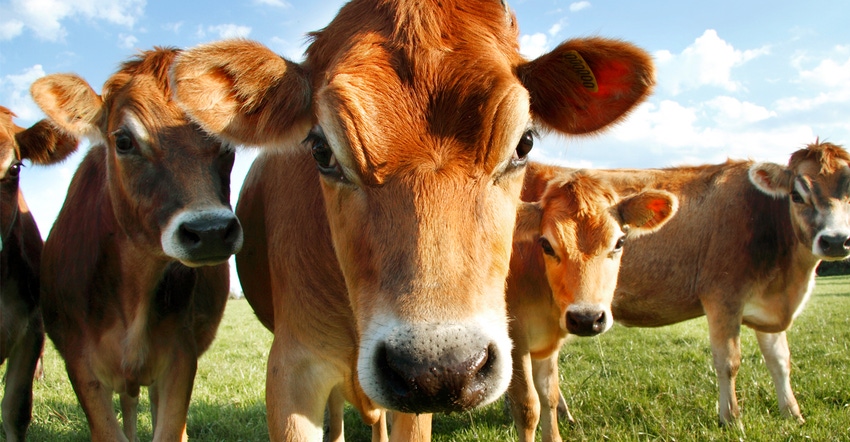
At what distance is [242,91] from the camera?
8.63 ft

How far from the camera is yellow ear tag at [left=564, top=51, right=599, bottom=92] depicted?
266 cm

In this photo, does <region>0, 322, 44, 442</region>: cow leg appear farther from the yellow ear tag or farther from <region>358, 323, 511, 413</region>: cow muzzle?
the yellow ear tag

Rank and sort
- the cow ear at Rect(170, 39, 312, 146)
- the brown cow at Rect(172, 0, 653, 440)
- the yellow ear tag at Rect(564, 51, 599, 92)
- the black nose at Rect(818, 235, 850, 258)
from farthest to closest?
1. the black nose at Rect(818, 235, 850, 258)
2. the yellow ear tag at Rect(564, 51, 599, 92)
3. the cow ear at Rect(170, 39, 312, 146)
4. the brown cow at Rect(172, 0, 653, 440)

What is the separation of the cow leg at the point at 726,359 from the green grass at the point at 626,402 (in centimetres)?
12

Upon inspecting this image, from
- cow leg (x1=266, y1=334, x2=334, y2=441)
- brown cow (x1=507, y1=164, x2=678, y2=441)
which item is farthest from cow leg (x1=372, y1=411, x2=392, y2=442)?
cow leg (x1=266, y1=334, x2=334, y2=441)

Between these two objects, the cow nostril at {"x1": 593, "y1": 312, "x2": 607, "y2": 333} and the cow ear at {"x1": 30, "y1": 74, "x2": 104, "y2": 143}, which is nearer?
the cow ear at {"x1": 30, "y1": 74, "x2": 104, "y2": 143}

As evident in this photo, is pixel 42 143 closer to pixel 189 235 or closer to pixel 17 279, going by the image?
pixel 17 279

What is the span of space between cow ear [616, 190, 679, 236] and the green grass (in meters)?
1.57

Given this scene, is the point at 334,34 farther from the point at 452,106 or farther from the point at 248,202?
the point at 248,202

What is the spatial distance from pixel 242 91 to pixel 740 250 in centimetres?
635

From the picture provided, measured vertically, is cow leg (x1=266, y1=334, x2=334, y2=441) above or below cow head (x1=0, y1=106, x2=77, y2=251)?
below

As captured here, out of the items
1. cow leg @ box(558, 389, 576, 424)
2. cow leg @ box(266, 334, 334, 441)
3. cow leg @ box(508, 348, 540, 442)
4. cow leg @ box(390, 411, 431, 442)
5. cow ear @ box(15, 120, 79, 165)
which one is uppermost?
cow ear @ box(15, 120, 79, 165)

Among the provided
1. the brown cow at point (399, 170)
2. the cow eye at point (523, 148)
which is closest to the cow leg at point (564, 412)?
the brown cow at point (399, 170)

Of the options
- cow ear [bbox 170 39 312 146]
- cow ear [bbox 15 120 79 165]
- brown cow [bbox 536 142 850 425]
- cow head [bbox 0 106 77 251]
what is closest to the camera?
cow ear [bbox 170 39 312 146]
